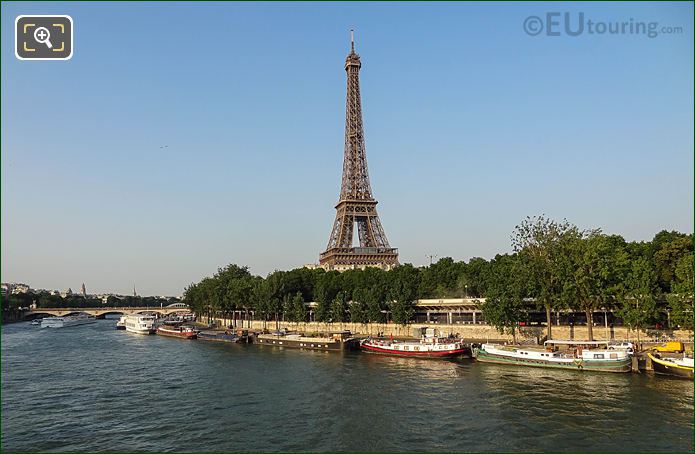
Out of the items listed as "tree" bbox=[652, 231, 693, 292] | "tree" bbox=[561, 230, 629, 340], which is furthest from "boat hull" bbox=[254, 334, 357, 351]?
"tree" bbox=[652, 231, 693, 292]

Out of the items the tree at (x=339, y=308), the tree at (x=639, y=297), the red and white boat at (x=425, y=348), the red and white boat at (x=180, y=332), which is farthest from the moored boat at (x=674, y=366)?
the red and white boat at (x=180, y=332)

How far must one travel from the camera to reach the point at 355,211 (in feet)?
443

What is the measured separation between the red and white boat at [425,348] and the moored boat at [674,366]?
21.7 meters

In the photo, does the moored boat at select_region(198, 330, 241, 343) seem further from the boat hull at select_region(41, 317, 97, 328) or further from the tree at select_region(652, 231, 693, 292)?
the boat hull at select_region(41, 317, 97, 328)

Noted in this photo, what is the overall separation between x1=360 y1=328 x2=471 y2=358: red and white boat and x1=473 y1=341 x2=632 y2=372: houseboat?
7.93 feet

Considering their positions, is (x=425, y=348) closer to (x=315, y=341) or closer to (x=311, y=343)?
(x=315, y=341)

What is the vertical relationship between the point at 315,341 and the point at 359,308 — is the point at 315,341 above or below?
below

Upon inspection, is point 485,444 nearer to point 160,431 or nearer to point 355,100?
point 160,431

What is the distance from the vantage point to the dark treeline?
211ft

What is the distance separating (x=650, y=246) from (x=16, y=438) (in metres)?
80.6

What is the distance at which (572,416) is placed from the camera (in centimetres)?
3656

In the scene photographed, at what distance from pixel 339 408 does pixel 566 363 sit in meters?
27.6

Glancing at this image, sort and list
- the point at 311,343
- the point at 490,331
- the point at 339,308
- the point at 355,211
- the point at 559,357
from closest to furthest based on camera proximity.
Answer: the point at 559,357, the point at 490,331, the point at 311,343, the point at 339,308, the point at 355,211

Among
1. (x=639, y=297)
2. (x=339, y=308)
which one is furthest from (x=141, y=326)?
(x=639, y=297)
